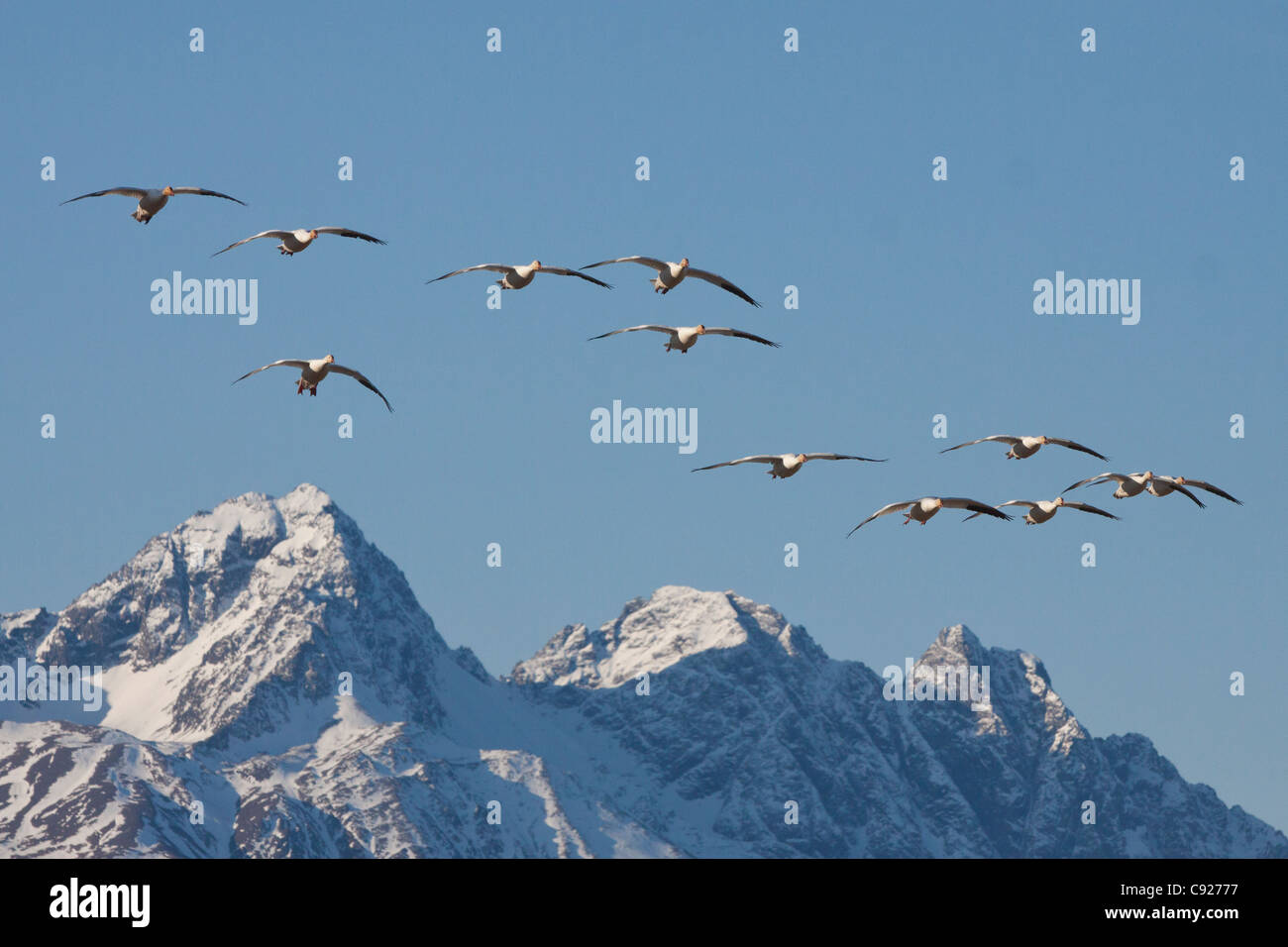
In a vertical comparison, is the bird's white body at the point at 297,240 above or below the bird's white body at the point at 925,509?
above

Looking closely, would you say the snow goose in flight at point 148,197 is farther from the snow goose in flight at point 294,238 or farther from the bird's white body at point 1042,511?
the bird's white body at point 1042,511

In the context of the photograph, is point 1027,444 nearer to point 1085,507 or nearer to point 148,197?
point 1085,507

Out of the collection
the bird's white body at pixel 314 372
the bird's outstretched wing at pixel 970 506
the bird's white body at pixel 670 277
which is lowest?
the bird's outstretched wing at pixel 970 506

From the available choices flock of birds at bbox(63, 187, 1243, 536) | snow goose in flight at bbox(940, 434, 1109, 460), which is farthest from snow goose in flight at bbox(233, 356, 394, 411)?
snow goose in flight at bbox(940, 434, 1109, 460)

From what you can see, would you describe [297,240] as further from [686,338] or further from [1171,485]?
[1171,485]

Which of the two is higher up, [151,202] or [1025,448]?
[151,202]

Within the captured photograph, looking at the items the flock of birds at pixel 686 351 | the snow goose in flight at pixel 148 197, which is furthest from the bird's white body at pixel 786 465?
the snow goose in flight at pixel 148 197

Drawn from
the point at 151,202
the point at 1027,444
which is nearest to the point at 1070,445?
the point at 1027,444

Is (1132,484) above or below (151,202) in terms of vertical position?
below

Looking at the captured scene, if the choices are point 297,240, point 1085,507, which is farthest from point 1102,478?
point 297,240

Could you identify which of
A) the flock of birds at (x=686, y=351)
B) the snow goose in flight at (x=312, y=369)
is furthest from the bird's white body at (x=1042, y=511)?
the snow goose in flight at (x=312, y=369)
